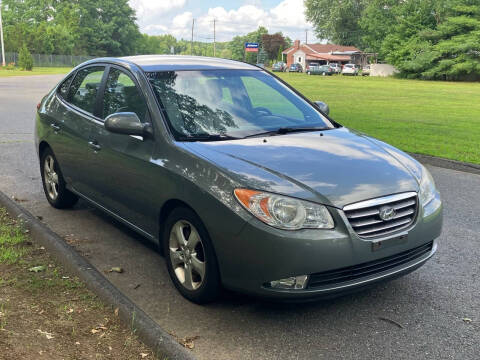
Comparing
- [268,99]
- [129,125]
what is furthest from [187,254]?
[268,99]

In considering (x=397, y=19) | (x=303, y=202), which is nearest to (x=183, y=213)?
(x=303, y=202)

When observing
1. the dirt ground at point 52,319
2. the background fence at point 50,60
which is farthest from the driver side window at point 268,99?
the background fence at point 50,60

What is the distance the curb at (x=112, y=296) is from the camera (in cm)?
299

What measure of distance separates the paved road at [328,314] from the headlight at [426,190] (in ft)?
2.40

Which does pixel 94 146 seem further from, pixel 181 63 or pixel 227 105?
pixel 227 105

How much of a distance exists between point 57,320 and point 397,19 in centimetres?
6748

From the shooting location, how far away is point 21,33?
76.6 m

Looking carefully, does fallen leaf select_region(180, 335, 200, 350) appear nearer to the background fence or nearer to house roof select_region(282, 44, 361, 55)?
the background fence

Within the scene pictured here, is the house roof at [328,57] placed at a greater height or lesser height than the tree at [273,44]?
lesser

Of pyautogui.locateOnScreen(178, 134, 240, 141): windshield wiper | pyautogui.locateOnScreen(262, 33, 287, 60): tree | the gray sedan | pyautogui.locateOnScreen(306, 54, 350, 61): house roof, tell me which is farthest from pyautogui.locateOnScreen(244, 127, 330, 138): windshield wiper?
pyautogui.locateOnScreen(262, 33, 287, 60): tree

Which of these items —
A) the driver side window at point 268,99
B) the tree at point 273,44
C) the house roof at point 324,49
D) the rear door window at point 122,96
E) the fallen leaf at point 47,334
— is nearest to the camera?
the fallen leaf at point 47,334

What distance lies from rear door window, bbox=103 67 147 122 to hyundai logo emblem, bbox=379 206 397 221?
2.01m

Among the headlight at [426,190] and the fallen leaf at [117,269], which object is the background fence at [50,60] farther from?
the headlight at [426,190]

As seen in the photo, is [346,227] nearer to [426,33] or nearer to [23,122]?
[23,122]
